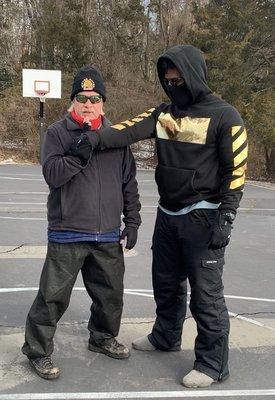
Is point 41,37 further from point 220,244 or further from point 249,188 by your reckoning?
point 220,244

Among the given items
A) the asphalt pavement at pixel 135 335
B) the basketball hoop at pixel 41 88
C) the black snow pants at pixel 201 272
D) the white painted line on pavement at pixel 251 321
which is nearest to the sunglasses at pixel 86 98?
the black snow pants at pixel 201 272

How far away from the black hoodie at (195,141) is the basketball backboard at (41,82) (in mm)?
18238

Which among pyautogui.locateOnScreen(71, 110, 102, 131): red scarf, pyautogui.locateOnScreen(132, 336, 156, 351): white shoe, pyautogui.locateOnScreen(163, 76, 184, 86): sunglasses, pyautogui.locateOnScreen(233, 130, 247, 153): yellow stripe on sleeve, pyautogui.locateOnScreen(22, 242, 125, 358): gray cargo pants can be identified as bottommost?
pyautogui.locateOnScreen(132, 336, 156, 351): white shoe

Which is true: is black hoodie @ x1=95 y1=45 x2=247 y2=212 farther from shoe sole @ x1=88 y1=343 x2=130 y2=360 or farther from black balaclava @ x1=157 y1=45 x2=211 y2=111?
shoe sole @ x1=88 y1=343 x2=130 y2=360

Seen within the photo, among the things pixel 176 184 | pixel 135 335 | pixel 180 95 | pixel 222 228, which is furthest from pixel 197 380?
pixel 180 95

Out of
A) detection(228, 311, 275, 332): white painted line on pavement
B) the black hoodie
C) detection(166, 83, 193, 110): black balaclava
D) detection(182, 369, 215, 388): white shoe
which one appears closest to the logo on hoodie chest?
the black hoodie

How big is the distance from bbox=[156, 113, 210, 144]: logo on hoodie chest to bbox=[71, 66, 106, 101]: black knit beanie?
1.49ft

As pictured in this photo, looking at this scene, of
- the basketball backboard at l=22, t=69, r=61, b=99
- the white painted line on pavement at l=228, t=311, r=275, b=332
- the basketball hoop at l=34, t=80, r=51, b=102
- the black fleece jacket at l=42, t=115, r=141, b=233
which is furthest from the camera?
the basketball backboard at l=22, t=69, r=61, b=99

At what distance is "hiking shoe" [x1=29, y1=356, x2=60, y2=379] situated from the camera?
3.50 meters

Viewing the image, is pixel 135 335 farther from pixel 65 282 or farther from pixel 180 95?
pixel 180 95

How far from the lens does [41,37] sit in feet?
87.6

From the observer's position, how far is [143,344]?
4.05m

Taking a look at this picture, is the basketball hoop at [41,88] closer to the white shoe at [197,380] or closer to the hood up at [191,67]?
the hood up at [191,67]

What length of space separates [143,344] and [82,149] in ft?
5.52
